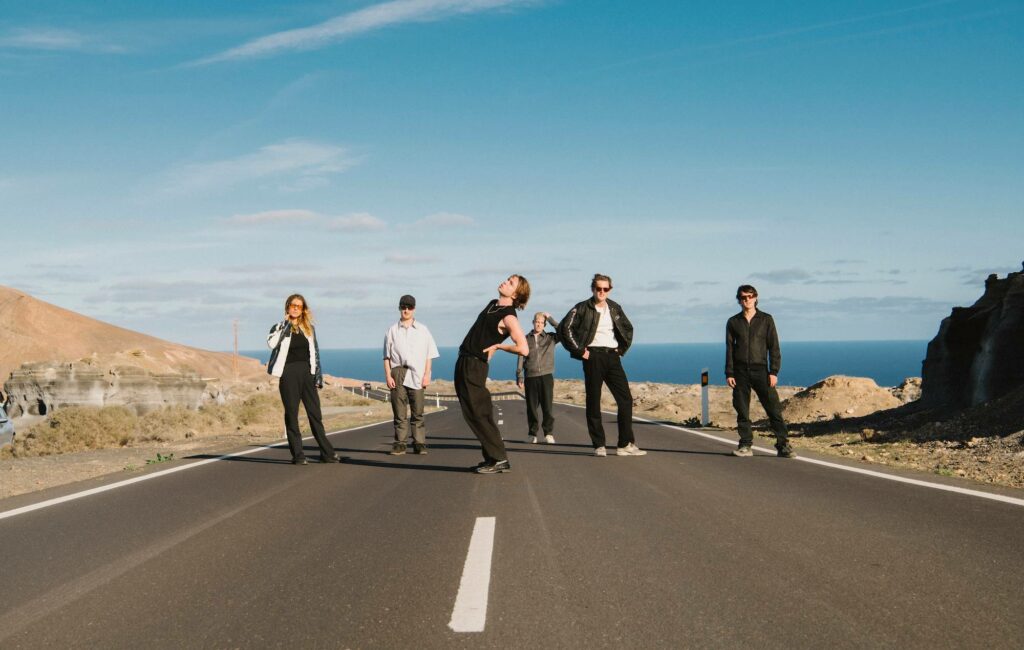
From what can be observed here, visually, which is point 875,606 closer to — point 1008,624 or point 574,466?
point 1008,624

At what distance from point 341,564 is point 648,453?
713 cm

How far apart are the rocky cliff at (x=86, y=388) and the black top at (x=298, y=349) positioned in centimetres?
2324

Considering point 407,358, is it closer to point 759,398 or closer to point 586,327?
point 586,327

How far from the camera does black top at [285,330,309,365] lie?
10.9 meters

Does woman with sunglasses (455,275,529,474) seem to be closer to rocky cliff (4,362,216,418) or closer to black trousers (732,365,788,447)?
black trousers (732,365,788,447)

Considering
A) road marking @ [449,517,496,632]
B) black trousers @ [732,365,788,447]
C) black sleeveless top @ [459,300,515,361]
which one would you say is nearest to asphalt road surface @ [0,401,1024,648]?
road marking @ [449,517,496,632]

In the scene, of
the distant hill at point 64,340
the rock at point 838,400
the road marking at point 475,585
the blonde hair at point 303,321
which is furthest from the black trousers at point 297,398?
the distant hill at point 64,340

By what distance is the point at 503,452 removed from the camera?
31.5 ft

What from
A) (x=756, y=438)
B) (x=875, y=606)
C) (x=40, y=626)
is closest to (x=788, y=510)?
A: (x=875, y=606)

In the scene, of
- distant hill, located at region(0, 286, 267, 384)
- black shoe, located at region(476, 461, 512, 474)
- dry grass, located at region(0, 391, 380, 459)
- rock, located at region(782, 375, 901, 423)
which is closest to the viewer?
black shoe, located at region(476, 461, 512, 474)

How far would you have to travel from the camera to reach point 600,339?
11.2 meters

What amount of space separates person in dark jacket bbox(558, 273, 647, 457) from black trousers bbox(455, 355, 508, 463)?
194 centimetres

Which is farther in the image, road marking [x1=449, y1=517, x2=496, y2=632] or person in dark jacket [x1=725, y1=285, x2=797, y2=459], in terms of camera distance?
person in dark jacket [x1=725, y1=285, x2=797, y2=459]

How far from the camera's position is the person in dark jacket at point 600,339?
11.1 metres
